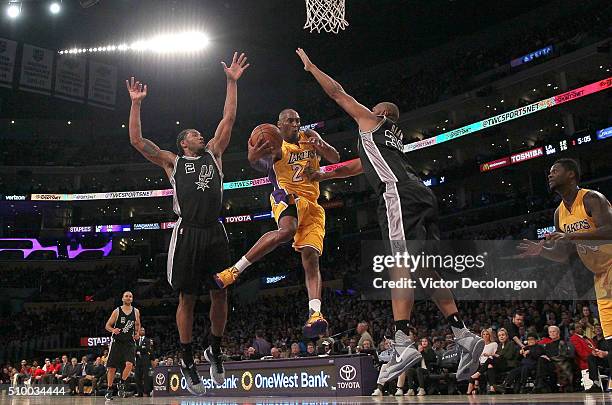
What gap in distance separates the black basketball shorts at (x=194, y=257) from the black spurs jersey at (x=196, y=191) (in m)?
0.10

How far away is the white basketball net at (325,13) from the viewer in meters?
9.96

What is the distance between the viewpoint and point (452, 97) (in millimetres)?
31438

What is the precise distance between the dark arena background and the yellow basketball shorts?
72 millimetres

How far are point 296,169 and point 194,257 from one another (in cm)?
148

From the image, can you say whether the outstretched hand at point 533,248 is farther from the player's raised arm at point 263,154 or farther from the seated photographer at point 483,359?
the seated photographer at point 483,359

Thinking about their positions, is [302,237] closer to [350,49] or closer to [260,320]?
[260,320]

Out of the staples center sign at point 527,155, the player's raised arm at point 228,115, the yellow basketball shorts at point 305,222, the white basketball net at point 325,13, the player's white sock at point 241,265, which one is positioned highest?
the staples center sign at point 527,155

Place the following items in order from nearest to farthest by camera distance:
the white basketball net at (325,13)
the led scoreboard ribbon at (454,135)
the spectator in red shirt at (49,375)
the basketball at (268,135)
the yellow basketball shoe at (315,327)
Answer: the yellow basketball shoe at (315,327) < the basketball at (268,135) < the white basketball net at (325,13) < the spectator in red shirt at (49,375) < the led scoreboard ribbon at (454,135)

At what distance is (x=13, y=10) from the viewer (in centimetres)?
2034

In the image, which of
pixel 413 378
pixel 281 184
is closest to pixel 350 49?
pixel 413 378

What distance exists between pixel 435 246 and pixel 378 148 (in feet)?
3.39

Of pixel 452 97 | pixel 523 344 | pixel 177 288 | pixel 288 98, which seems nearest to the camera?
pixel 177 288

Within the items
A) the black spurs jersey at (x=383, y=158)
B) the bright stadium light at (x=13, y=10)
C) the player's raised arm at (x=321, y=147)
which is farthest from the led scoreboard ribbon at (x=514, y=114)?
the black spurs jersey at (x=383, y=158)

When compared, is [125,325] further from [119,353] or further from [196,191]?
[196,191]
